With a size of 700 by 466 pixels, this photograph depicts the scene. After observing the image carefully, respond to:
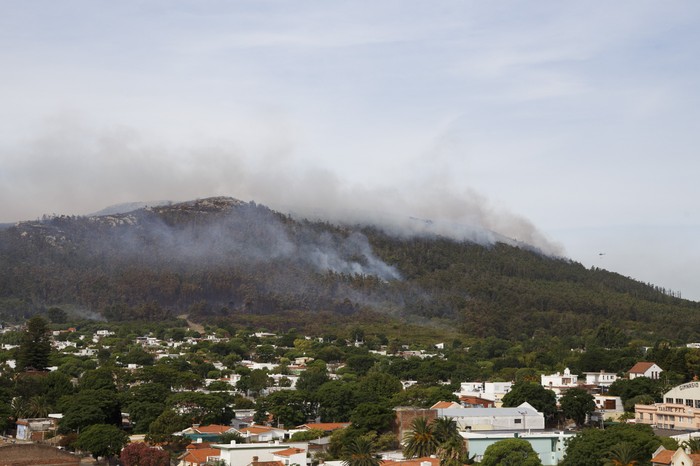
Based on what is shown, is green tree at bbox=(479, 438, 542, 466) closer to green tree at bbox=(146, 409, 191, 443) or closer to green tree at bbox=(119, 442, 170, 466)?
green tree at bbox=(119, 442, 170, 466)

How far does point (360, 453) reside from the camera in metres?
54.8

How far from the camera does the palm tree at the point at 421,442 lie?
57.9 metres

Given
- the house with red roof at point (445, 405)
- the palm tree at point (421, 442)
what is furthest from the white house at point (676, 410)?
the palm tree at point (421, 442)

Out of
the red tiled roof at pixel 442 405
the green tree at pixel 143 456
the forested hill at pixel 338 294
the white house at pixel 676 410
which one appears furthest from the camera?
the forested hill at pixel 338 294

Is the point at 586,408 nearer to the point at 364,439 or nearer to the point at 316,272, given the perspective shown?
the point at 364,439

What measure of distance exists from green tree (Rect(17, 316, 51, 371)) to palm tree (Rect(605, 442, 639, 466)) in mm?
60724

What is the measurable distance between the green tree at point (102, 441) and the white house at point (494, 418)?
63.8 feet

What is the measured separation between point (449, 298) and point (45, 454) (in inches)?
5033

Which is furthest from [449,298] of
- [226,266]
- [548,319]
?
[226,266]

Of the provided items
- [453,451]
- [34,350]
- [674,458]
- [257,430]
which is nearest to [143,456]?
[257,430]

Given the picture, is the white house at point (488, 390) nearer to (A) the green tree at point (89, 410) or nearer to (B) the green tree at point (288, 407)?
(B) the green tree at point (288, 407)

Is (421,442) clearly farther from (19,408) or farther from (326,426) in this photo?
(19,408)

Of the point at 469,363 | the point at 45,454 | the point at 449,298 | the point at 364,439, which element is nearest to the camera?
the point at 45,454

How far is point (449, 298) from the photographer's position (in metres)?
178
